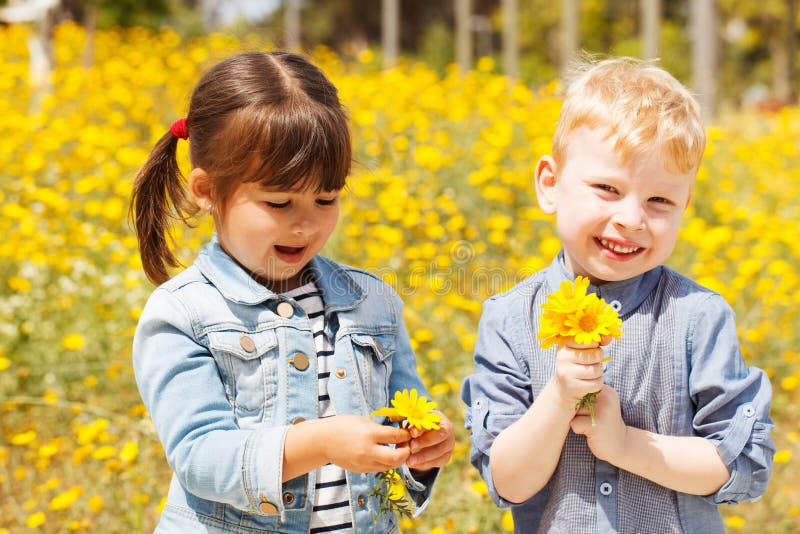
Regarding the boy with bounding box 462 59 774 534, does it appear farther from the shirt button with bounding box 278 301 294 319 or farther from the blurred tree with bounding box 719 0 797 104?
the blurred tree with bounding box 719 0 797 104

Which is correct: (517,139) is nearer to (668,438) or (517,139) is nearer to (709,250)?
(709,250)

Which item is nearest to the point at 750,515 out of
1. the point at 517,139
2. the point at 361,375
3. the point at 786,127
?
the point at 361,375

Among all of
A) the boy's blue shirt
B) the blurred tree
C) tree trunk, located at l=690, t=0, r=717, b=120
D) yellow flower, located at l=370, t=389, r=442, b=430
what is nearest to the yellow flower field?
the boy's blue shirt

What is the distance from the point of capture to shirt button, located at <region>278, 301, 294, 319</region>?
1354mm

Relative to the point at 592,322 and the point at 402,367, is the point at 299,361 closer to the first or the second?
the point at 402,367

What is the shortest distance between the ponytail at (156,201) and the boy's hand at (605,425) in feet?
2.43

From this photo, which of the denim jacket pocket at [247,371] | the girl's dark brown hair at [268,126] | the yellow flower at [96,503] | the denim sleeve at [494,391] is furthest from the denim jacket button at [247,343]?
the yellow flower at [96,503]

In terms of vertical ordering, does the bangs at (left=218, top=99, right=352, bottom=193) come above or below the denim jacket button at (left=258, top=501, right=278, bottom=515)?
above

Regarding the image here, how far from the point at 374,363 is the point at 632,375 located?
1.34ft

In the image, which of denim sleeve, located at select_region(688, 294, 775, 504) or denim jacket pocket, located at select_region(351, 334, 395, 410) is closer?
denim sleeve, located at select_region(688, 294, 775, 504)

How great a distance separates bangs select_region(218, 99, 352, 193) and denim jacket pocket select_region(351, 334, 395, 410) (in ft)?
0.84

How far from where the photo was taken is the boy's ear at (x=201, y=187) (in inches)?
53.8

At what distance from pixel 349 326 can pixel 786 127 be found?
5.62 meters

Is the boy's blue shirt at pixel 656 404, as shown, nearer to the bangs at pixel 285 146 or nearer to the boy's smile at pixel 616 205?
the boy's smile at pixel 616 205
